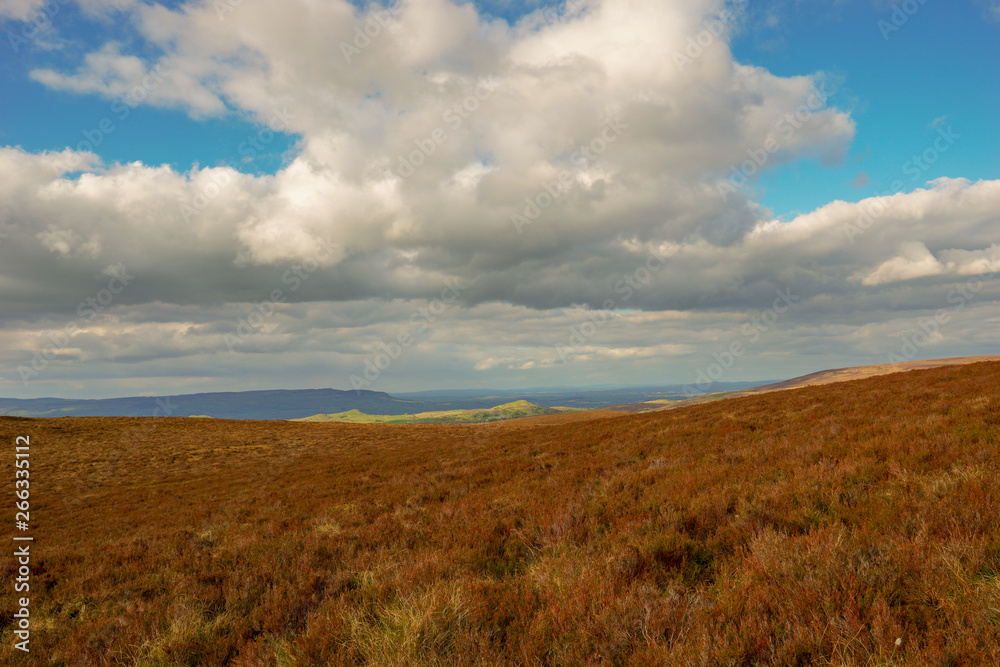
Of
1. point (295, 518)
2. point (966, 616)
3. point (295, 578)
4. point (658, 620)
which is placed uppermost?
point (966, 616)

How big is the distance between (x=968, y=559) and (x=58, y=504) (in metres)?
32.9

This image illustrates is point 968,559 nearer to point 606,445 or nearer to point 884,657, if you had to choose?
point 884,657

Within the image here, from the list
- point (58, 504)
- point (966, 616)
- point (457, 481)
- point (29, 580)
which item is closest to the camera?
point (966, 616)

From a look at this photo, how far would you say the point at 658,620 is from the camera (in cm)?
411

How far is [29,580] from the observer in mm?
8781

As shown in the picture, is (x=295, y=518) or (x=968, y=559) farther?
(x=295, y=518)

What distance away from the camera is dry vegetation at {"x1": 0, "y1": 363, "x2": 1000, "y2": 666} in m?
3.86

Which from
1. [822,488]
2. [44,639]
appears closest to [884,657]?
[822,488]

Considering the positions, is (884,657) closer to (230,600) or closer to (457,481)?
(230,600)

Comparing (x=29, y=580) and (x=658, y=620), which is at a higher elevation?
(x=658, y=620)

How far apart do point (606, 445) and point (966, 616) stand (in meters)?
15.4

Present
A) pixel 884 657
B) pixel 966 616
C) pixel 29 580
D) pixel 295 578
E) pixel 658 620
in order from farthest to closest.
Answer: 1. pixel 29 580
2. pixel 295 578
3. pixel 658 620
4. pixel 966 616
5. pixel 884 657

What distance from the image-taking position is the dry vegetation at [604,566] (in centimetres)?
386

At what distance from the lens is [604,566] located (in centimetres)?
546
